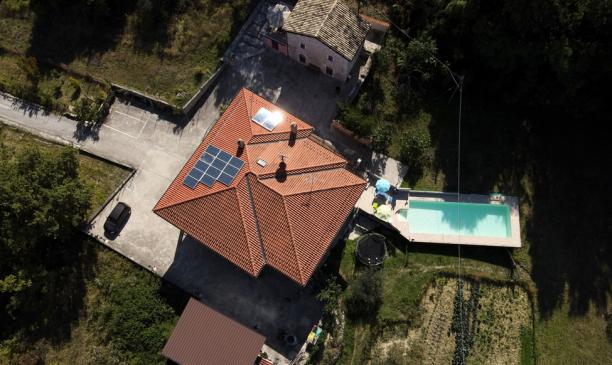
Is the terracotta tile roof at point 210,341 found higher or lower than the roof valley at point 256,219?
lower

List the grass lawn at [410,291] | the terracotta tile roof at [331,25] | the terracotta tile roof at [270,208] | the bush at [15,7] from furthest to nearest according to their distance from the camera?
the bush at [15,7]
the terracotta tile roof at [331,25]
the grass lawn at [410,291]
the terracotta tile roof at [270,208]

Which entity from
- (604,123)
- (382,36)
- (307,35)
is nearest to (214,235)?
(307,35)

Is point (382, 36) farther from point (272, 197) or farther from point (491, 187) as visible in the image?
point (272, 197)

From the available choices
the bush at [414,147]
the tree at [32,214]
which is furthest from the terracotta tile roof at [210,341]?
the bush at [414,147]

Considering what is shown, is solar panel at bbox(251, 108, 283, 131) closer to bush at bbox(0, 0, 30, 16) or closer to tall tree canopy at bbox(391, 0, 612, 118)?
tall tree canopy at bbox(391, 0, 612, 118)

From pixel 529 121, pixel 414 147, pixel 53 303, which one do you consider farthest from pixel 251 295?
pixel 529 121

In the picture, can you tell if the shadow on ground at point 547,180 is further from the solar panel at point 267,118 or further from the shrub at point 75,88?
the shrub at point 75,88
